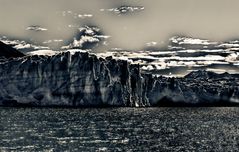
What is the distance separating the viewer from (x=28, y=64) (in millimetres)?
194500

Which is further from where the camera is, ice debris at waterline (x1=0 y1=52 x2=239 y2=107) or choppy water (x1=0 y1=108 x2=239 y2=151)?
ice debris at waterline (x1=0 y1=52 x2=239 y2=107)

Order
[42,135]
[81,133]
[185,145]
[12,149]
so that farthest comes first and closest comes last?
1. [81,133]
2. [42,135]
3. [185,145]
4. [12,149]

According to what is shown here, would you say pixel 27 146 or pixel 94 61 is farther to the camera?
pixel 94 61

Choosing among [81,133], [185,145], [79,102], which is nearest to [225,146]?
[185,145]

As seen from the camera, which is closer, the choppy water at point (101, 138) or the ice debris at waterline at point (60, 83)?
the choppy water at point (101, 138)

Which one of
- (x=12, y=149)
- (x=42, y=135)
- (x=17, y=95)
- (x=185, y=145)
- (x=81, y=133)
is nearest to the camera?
(x=12, y=149)

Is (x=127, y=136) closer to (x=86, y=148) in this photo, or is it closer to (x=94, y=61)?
(x=86, y=148)

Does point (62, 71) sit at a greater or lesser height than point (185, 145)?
greater

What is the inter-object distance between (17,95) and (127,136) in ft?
325

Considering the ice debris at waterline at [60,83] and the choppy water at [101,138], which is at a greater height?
the ice debris at waterline at [60,83]

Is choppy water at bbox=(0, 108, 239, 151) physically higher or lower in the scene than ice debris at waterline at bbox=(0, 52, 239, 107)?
lower

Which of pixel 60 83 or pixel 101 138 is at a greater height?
pixel 60 83

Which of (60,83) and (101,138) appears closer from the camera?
(101,138)

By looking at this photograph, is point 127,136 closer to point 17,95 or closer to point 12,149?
point 12,149
